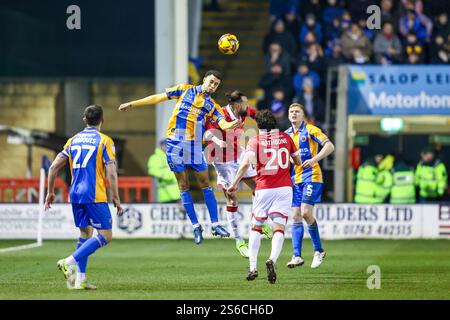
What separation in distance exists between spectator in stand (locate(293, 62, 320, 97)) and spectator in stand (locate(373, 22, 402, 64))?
160 cm

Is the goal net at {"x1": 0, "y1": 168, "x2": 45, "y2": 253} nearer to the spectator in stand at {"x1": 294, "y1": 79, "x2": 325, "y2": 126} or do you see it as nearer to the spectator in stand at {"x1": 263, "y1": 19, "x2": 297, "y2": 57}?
the spectator in stand at {"x1": 294, "y1": 79, "x2": 325, "y2": 126}

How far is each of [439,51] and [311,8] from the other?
365 centimetres

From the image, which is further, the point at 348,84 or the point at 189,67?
the point at 189,67

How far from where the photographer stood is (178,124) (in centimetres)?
1644

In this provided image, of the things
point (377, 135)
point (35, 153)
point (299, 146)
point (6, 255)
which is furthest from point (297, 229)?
point (35, 153)

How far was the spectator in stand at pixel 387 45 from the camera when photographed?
27.8 meters

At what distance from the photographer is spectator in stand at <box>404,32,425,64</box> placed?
90.5ft

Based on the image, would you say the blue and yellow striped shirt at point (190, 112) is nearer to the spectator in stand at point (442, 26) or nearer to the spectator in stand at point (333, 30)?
the spectator in stand at point (333, 30)

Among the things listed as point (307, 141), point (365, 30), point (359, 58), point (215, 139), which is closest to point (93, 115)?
point (215, 139)

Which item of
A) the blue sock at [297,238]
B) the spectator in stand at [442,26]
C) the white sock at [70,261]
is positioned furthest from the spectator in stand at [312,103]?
the white sock at [70,261]

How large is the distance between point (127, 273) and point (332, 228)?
8.62 meters

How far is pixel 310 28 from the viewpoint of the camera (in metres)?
28.8

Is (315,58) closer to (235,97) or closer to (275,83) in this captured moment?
(275,83)

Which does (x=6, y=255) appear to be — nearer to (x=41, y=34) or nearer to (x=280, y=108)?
(x=280, y=108)
